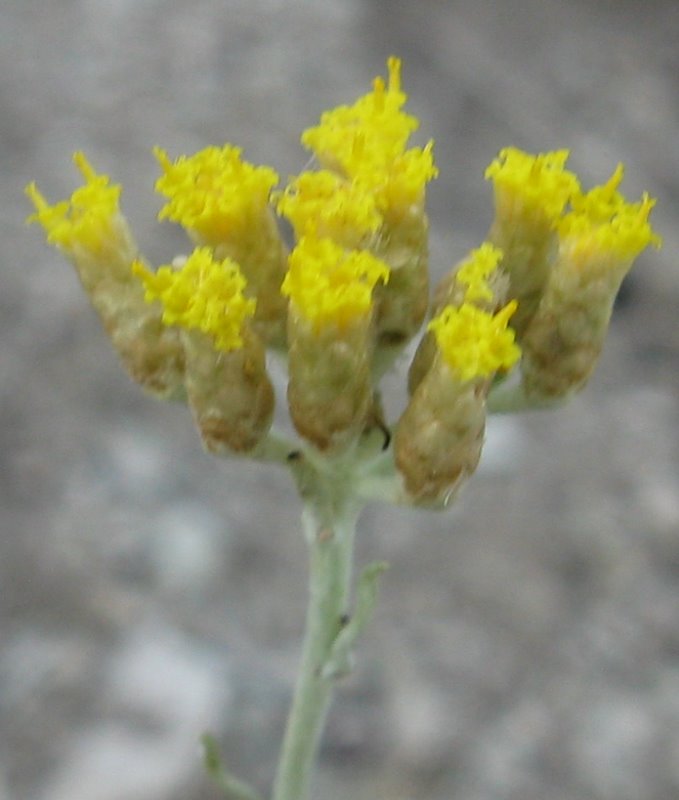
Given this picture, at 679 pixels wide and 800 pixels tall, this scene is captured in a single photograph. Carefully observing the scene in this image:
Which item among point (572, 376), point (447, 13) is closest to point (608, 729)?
point (572, 376)

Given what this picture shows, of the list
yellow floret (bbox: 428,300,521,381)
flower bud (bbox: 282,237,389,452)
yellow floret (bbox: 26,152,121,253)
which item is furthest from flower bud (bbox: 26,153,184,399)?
yellow floret (bbox: 428,300,521,381)

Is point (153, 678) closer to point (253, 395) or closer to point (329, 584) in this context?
point (329, 584)

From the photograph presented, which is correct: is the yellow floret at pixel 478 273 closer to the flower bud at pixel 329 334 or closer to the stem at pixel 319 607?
the flower bud at pixel 329 334

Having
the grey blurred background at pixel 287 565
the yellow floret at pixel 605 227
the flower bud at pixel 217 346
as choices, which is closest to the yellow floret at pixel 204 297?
the flower bud at pixel 217 346

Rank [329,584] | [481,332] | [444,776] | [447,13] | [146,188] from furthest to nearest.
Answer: [447,13] → [146,188] → [444,776] → [329,584] → [481,332]

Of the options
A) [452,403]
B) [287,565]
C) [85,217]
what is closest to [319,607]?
[452,403]

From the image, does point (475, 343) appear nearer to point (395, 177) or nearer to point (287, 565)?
point (395, 177)
